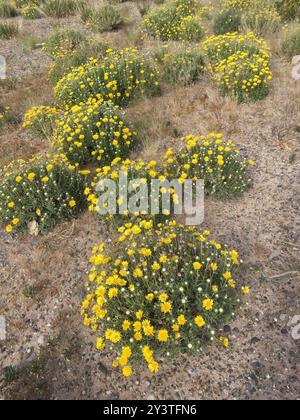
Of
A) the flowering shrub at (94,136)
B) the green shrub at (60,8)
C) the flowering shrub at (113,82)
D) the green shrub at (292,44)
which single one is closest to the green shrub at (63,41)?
the flowering shrub at (113,82)

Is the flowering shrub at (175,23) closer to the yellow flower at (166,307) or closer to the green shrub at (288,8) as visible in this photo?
the green shrub at (288,8)

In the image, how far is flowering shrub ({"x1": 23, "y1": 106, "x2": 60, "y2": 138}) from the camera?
669 centimetres

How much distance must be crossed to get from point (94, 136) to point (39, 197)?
4.54 feet

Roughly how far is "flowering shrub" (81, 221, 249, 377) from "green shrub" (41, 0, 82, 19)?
11415 mm

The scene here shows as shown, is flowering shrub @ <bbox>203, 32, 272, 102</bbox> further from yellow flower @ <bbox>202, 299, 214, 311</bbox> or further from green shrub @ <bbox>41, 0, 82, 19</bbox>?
green shrub @ <bbox>41, 0, 82, 19</bbox>

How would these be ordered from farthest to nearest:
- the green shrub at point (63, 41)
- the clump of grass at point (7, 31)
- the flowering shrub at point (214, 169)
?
the clump of grass at point (7, 31)
the green shrub at point (63, 41)
the flowering shrub at point (214, 169)

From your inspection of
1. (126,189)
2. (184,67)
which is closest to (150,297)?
(126,189)

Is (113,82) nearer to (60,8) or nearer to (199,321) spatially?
(199,321)

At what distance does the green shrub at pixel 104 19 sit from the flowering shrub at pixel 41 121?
217 inches

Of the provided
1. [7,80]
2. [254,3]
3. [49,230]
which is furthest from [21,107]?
[254,3]

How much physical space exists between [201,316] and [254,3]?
10.1m

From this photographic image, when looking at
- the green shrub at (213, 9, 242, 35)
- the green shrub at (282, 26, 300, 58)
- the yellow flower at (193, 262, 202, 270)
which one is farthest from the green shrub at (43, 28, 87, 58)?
the yellow flower at (193, 262, 202, 270)

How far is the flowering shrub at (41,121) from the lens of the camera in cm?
669

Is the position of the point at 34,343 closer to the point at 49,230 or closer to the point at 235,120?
the point at 49,230
